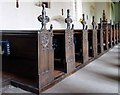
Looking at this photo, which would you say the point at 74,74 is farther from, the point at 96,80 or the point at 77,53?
the point at 77,53

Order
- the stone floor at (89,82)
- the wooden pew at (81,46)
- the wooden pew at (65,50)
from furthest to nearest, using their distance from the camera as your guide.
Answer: the wooden pew at (81,46), the wooden pew at (65,50), the stone floor at (89,82)

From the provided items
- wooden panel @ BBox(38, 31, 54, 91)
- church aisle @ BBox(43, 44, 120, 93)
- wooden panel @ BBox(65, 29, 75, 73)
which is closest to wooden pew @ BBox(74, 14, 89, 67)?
church aisle @ BBox(43, 44, 120, 93)

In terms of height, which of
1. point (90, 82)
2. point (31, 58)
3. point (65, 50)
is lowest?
point (90, 82)

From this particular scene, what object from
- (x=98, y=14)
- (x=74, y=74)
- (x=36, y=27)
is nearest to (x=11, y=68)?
(x=74, y=74)

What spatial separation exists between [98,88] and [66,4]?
5146mm

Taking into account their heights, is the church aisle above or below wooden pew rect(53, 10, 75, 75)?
below

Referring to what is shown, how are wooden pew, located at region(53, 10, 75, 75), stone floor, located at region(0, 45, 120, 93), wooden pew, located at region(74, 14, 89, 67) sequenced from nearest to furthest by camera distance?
1. stone floor, located at region(0, 45, 120, 93)
2. wooden pew, located at region(53, 10, 75, 75)
3. wooden pew, located at region(74, 14, 89, 67)

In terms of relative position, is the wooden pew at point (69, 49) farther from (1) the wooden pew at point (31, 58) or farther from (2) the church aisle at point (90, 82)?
(1) the wooden pew at point (31, 58)

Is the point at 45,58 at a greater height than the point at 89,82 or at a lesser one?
greater

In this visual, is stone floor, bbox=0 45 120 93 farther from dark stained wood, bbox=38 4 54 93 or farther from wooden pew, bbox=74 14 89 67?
wooden pew, bbox=74 14 89 67

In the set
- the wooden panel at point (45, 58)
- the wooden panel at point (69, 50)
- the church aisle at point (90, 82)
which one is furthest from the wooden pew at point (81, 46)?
the wooden panel at point (45, 58)

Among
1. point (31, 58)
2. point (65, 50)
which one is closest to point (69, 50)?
point (65, 50)

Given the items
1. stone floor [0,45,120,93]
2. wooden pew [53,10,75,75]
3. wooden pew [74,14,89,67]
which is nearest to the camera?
stone floor [0,45,120,93]

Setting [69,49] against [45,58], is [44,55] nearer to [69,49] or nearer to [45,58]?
[45,58]
